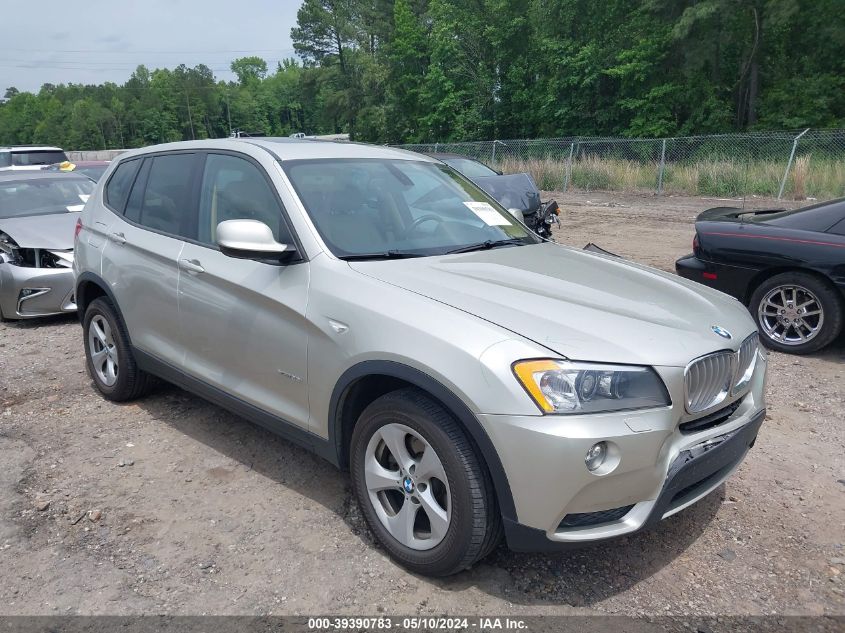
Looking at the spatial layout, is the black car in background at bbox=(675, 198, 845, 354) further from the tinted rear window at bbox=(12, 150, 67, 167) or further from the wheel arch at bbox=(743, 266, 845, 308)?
the tinted rear window at bbox=(12, 150, 67, 167)

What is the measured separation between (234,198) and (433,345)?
176cm

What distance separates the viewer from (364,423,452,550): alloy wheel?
2.73 m

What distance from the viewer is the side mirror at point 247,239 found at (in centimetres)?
313

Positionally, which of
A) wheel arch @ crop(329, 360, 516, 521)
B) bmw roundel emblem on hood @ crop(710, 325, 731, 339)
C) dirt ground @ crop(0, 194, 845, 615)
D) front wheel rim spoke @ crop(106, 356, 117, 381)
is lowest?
dirt ground @ crop(0, 194, 845, 615)

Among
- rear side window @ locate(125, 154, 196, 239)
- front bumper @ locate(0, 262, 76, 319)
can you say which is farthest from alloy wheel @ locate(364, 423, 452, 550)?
front bumper @ locate(0, 262, 76, 319)

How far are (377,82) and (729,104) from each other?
89.7ft

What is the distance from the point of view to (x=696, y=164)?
68.4 ft

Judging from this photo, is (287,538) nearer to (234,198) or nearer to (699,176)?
(234,198)

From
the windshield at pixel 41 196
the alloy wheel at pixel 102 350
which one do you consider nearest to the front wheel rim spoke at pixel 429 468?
the alloy wheel at pixel 102 350

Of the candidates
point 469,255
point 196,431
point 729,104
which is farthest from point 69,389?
point 729,104

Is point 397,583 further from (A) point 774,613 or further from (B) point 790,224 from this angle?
(B) point 790,224

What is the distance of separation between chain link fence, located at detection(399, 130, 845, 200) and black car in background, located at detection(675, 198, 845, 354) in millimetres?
13164

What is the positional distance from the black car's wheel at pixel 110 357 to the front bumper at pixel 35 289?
7.97 feet

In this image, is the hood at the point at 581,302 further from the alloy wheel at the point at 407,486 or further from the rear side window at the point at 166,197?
the rear side window at the point at 166,197
